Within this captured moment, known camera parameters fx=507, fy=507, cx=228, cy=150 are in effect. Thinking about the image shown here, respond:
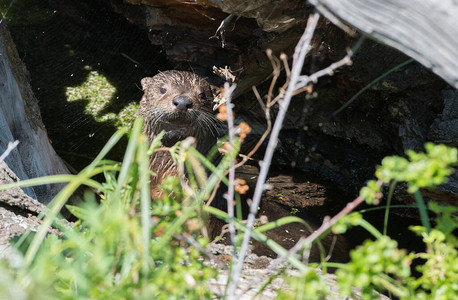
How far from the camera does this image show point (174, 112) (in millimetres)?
3328

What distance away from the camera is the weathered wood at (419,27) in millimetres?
1580

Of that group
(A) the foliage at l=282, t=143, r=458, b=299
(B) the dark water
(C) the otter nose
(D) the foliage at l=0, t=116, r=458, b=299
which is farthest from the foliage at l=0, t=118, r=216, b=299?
(B) the dark water

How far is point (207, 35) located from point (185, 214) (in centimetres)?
305

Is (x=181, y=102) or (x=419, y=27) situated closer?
(x=419, y=27)

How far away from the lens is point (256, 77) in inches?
170

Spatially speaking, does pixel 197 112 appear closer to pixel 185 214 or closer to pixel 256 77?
pixel 256 77

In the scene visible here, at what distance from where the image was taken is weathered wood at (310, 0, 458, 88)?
1580mm

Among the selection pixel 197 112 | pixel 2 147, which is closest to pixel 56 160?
pixel 2 147

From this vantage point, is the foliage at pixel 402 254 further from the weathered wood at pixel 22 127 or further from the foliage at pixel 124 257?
the weathered wood at pixel 22 127

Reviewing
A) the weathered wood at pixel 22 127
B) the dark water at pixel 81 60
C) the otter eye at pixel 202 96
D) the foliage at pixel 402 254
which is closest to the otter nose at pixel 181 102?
the otter eye at pixel 202 96

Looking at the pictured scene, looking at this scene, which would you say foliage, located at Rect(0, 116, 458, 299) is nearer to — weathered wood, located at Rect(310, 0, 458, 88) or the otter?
weathered wood, located at Rect(310, 0, 458, 88)

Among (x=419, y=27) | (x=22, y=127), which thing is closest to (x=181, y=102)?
(x=22, y=127)

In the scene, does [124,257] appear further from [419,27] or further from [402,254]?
[419,27]

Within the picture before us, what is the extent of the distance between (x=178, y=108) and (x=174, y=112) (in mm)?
54
